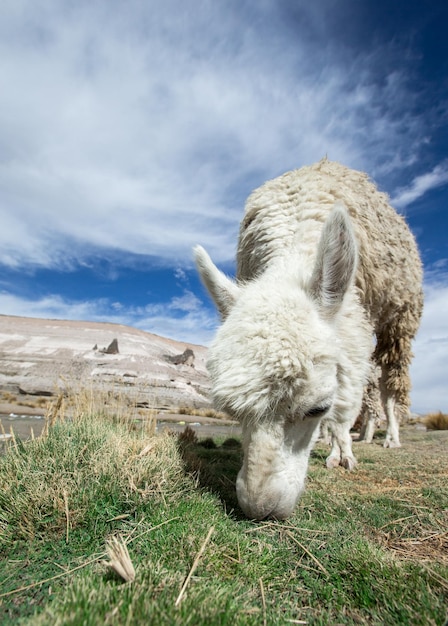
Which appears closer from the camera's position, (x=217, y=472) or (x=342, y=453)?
(x=217, y=472)

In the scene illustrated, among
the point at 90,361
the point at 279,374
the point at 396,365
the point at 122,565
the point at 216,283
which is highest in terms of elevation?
the point at 90,361

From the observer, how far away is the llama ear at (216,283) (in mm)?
2984

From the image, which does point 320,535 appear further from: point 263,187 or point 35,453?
point 263,187

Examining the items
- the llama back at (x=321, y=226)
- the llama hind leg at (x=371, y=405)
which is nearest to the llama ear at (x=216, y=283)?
the llama back at (x=321, y=226)

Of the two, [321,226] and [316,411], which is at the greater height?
[321,226]

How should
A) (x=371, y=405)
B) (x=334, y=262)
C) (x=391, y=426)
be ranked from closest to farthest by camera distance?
1. (x=334, y=262)
2. (x=391, y=426)
3. (x=371, y=405)

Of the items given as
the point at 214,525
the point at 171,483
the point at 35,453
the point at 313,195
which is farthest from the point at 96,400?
the point at 313,195

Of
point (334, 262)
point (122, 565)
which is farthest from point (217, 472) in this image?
point (334, 262)

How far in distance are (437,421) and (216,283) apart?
10.3 m

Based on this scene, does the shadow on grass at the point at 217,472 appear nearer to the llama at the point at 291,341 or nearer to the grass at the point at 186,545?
the grass at the point at 186,545

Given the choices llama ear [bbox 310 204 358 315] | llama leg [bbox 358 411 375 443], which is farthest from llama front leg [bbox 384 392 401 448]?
llama ear [bbox 310 204 358 315]

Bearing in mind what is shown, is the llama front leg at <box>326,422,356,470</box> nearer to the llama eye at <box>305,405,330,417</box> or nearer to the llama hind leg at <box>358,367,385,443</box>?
the llama eye at <box>305,405,330,417</box>

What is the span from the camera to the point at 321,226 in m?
3.85

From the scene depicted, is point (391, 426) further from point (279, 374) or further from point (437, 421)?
point (437, 421)
